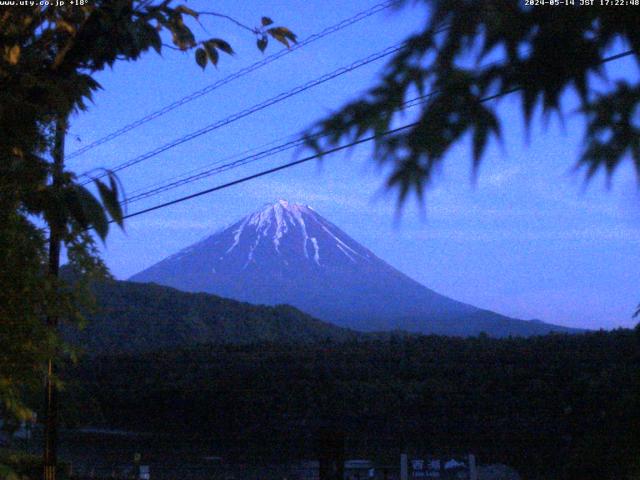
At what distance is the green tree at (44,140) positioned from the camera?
5.53 meters

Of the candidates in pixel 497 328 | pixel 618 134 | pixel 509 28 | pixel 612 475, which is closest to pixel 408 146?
pixel 509 28

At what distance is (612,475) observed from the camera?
23.2 ft

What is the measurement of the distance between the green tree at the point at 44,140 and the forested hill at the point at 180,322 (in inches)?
1180

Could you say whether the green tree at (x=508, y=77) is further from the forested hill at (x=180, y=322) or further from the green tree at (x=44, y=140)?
the forested hill at (x=180, y=322)

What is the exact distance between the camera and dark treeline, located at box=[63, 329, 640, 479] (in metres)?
22.0

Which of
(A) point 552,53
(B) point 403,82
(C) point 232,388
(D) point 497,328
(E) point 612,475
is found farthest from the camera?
(D) point 497,328

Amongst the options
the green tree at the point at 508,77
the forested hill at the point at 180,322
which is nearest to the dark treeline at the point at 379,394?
the forested hill at the point at 180,322

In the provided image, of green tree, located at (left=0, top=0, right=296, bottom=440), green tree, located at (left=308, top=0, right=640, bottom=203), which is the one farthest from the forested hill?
green tree, located at (left=308, top=0, right=640, bottom=203)

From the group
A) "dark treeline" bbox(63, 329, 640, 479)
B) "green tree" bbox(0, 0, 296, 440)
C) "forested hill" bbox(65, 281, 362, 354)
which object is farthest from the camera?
"forested hill" bbox(65, 281, 362, 354)

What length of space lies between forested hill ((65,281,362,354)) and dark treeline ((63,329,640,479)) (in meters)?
9.50

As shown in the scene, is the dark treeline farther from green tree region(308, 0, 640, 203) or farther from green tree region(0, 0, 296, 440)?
green tree region(308, 0, 640, 203)

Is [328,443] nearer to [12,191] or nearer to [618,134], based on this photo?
[12,191]

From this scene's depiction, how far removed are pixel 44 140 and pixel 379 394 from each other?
62.4 feet

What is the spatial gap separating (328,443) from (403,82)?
846 centimetres
